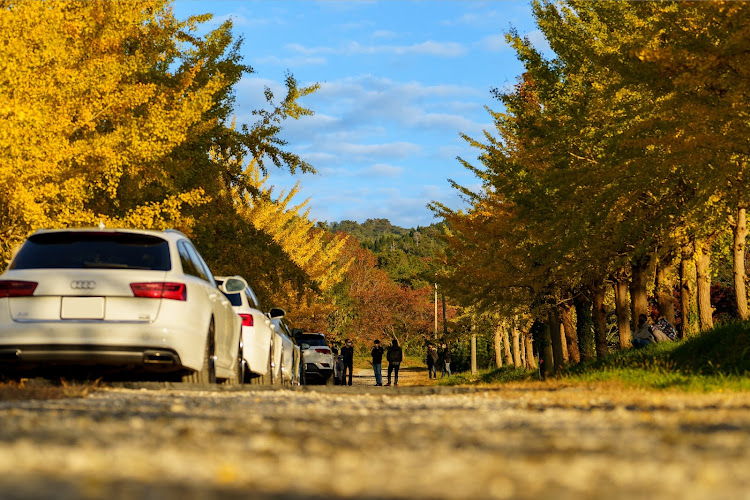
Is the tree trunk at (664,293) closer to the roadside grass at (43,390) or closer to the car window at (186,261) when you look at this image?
the car window at (186,261)

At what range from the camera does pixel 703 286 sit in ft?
73.0

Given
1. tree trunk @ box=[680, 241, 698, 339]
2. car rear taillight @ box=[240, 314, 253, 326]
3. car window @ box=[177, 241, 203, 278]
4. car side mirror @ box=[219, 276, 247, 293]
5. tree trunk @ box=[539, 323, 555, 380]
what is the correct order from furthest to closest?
tree trunk @ box=[539, 323, 555, 380] → tree trunk @ box=[680, 241, 698, 339] → car rear taillight @ box=[240, 314, 253, 326] → car side mirror @ box=[219, 276, 247, 293] → car window @ box=[177, 241, 203, 278]

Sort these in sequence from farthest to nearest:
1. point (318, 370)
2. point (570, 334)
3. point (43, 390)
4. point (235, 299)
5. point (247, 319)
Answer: point (570, 334)
point (318, 370)
point (235, 299)
point (247, 319)
point (43, 390)

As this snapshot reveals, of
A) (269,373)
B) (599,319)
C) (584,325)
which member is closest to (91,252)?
(269,373)

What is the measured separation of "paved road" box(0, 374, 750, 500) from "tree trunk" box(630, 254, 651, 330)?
52.3 feet

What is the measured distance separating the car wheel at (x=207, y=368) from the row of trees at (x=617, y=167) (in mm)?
7038

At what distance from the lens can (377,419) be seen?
22.3 ft

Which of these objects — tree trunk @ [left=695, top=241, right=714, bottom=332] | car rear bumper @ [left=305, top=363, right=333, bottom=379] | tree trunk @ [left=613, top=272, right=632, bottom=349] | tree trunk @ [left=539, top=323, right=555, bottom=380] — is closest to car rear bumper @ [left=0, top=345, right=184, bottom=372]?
tree trunk @ [left=695, top=241, right=714, bottom=332]

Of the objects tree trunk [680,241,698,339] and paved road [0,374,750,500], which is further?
tree trunk [680,241,698,339]

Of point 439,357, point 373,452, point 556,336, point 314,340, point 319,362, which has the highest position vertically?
point 439,357

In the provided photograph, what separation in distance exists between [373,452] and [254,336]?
992 centimetres

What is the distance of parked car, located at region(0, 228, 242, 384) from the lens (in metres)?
9.84

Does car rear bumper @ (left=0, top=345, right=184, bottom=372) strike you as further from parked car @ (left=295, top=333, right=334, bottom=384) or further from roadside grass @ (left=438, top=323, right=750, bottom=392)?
parked car @ (left=295, top=333, right=334, bottom=384)

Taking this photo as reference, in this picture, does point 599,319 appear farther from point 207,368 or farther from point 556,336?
point 207,368
